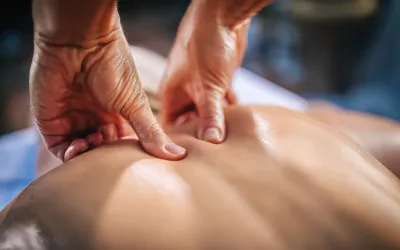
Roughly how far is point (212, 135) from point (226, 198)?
0.53 ft

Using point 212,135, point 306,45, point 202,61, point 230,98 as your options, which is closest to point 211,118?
point 212,135

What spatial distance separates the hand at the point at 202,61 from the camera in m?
0.95

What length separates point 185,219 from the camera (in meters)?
0.60

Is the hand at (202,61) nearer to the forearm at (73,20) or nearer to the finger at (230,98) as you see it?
the finger at (230,98)

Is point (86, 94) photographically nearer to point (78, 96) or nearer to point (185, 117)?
point (78, 96)

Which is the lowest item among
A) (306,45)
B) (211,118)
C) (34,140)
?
(306,45)

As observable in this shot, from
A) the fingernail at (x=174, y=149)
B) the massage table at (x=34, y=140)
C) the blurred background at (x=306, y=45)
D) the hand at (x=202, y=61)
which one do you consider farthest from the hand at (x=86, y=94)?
the blurred background at (x=306, y=45)

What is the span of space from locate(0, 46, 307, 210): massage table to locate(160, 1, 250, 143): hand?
0.29 metres

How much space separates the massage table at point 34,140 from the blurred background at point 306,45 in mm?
418

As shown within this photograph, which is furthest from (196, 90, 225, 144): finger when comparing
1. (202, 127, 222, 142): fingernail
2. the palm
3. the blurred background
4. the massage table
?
the blurred background

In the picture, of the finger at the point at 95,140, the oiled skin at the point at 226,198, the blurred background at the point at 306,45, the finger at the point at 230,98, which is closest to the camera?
the oiled skin at the point at 226,198

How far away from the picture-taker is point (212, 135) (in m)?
0.79

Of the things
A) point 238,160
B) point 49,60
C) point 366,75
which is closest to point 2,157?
point 49,60

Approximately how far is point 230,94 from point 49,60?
17.7 inches
